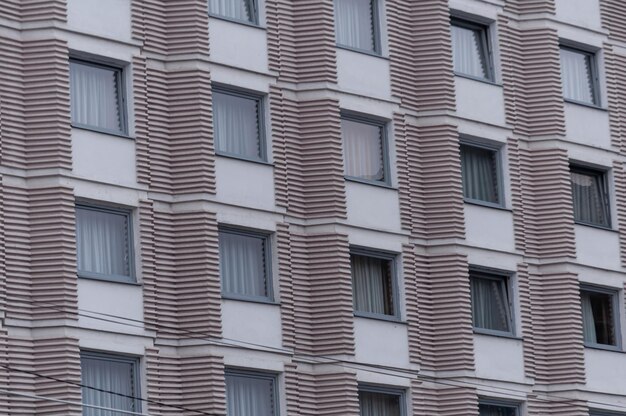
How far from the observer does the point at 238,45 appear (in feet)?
196

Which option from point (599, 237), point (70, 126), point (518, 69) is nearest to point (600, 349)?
point (599, 237)

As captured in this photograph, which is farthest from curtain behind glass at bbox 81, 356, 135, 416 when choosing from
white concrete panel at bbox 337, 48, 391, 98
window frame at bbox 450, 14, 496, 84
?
window frame at bbox 450, 14, 496, 84

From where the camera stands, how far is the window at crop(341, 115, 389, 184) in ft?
204

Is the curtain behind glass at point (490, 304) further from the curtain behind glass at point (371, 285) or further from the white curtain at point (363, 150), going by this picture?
the white curtain at point (363, 150)

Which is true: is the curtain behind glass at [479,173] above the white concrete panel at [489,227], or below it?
above

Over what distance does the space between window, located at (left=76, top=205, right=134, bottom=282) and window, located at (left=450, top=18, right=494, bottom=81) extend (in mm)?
13087

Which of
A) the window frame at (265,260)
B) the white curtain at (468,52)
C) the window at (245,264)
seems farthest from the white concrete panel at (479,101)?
the window at (245,264)

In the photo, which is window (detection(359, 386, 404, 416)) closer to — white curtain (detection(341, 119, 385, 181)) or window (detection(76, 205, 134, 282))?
white curtain (detection(341, 119, 385, 181))

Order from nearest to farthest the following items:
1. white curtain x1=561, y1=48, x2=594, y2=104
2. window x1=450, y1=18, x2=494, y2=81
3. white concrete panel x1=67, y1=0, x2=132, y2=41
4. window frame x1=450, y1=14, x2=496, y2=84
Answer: white concrete panel x1=67, y1=0, x2=132, y2=41, window x1=450, y1=18, x2=494, y2=81, window frame x1=450, y1=14, x2=496, y2=84, white curtain x1=561, y1=48, x2=594, y2=104

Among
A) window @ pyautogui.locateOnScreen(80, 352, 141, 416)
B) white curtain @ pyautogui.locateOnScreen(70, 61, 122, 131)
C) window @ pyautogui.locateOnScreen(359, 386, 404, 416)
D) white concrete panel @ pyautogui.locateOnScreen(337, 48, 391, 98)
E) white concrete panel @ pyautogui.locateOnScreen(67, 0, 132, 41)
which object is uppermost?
white concrete panel @ pyautogui.locateOnScreen(337, 48, 391, 98)

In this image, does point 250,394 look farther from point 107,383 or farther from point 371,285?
point 371,285

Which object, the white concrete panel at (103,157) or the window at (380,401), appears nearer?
the white concrete panel at (103,157)

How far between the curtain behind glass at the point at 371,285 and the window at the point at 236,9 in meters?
6.45

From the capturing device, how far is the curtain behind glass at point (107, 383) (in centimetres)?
5441
